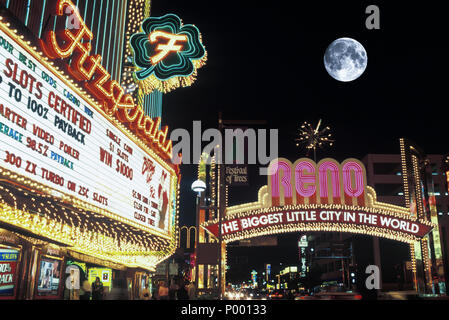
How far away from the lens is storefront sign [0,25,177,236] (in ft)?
31.2

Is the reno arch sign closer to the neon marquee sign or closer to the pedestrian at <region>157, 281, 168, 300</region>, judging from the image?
the pedestrian at <region>157, 281, 168, 300</region>

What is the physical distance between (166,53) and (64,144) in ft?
29.8

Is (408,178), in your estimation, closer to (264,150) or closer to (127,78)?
(264,150)

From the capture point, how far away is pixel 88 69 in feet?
42.2

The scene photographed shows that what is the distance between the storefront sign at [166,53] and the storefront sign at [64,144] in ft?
13.6

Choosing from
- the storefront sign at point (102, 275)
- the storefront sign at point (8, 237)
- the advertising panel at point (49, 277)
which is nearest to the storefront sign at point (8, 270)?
the storefront sign at point (8, 237)

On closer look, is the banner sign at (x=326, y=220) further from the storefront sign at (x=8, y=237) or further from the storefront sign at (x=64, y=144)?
the storefront sign at (x=8, y=237)

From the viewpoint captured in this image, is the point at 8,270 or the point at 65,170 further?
the point at 8,270

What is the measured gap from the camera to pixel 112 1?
20734mm

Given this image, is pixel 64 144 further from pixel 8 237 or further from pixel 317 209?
pixel 317 209

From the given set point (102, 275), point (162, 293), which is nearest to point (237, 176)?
point (162, 293)

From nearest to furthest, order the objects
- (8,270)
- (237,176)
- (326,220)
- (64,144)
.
Answer: (64,144) < (8,270) < (237,176) < (326,220)

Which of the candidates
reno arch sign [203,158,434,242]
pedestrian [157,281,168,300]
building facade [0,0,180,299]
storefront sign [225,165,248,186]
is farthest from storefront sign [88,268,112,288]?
storefront sign [225,165,248,186]
